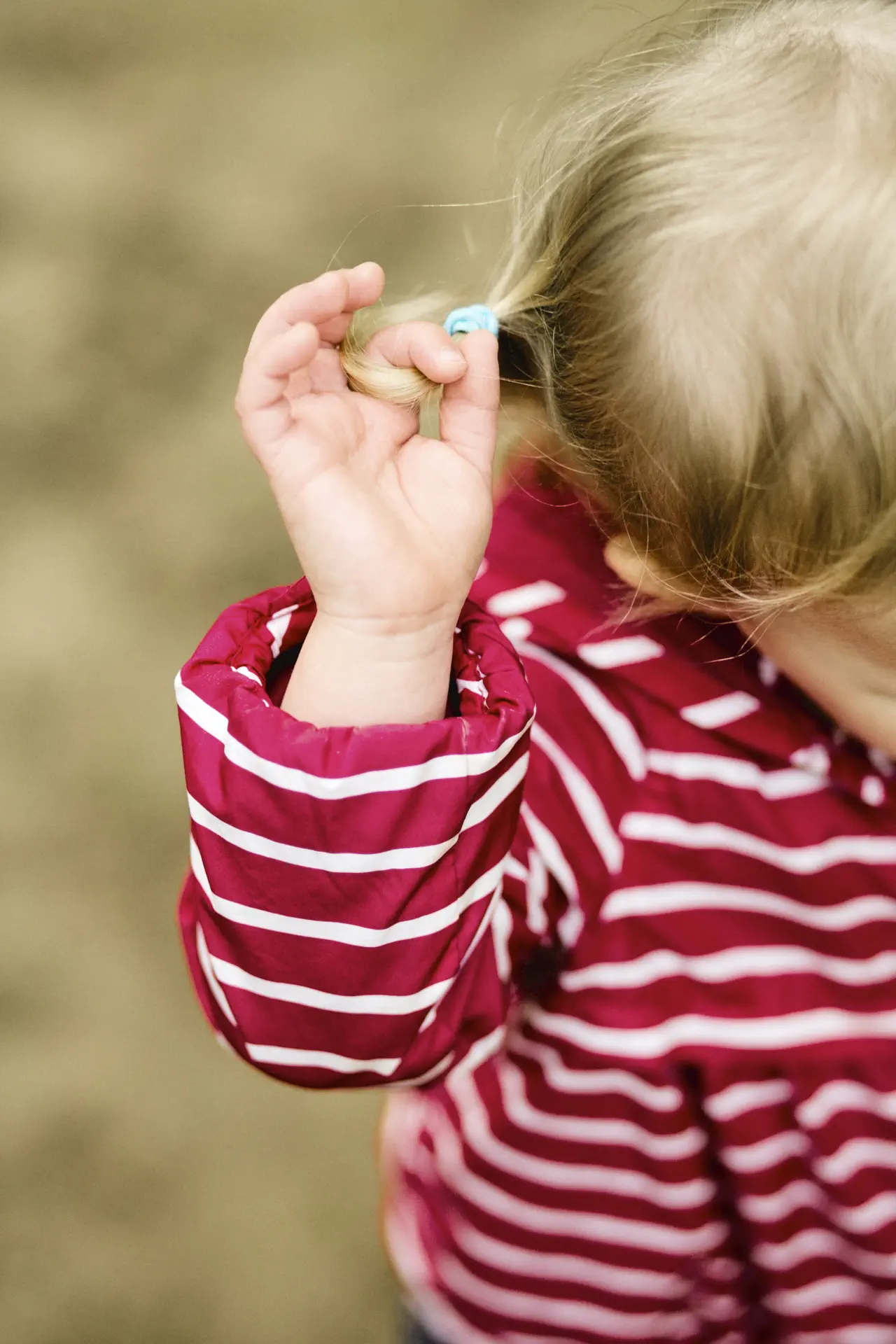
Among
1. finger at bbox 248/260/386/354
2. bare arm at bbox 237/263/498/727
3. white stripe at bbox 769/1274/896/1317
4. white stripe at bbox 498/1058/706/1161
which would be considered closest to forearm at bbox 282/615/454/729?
bare arm at bbox 237/263/498/727

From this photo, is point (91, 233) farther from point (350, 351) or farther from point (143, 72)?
point (350, 351)

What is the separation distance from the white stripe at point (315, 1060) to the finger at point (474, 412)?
0.73ft

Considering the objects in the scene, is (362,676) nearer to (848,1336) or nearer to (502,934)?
(502,934)

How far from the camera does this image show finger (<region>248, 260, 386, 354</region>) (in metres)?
0.45

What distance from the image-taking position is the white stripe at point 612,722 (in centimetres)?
55

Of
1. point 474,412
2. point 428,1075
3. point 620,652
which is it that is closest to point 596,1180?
point 428,1075

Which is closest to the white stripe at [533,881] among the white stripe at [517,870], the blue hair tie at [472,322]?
the white stripe at [517,870]

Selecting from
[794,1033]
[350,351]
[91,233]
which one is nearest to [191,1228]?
[794,1033]

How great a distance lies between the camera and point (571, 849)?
55 cm

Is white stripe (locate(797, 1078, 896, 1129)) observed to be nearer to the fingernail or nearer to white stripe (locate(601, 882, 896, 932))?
white stripe (locate(601, 882, 896, 932))

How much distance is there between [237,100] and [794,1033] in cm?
103

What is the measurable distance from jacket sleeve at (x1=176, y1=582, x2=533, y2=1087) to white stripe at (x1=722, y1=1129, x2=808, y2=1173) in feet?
0.53

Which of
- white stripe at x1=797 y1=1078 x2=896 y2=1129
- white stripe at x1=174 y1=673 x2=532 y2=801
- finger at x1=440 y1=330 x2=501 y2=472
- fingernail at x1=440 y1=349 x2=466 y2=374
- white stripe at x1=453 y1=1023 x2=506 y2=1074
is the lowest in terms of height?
white stripe at x1=797 y1=1078 x2=896 y2=1129

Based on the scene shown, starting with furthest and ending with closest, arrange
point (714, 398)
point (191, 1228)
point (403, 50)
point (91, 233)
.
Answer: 1. point (403, 50)
2. point (91, 233)
3. point (191, 1228)
4. point (714, 398)
